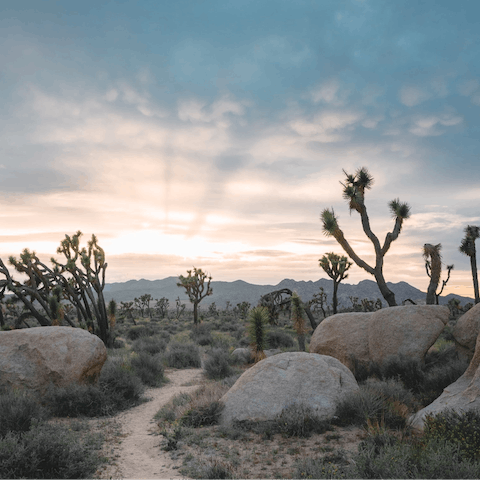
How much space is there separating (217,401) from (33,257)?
17725 mm

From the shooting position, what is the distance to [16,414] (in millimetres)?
7219

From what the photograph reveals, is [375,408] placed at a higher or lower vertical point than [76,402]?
higher

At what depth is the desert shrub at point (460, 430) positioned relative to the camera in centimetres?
516

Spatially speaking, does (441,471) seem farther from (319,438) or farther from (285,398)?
(285,398)

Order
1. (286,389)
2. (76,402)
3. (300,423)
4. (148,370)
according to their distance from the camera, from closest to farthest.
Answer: (300,423) → (286,389) → (76,402) → (148,370)

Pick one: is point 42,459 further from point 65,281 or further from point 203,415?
point 65,281

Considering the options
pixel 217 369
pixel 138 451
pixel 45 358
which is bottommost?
pixel 217 369

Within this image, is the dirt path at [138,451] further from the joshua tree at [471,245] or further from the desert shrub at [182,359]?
the joshua tree at [471,245]

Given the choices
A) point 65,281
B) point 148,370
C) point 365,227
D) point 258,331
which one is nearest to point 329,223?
point 365,227

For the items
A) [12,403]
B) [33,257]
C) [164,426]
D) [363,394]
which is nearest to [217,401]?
[164,426]

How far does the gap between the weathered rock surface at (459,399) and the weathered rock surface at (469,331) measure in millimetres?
2089

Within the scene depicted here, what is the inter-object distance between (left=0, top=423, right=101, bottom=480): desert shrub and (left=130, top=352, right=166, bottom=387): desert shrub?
792 centimetres

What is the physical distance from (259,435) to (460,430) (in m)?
3.63

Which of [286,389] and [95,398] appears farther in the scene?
[95,398]
